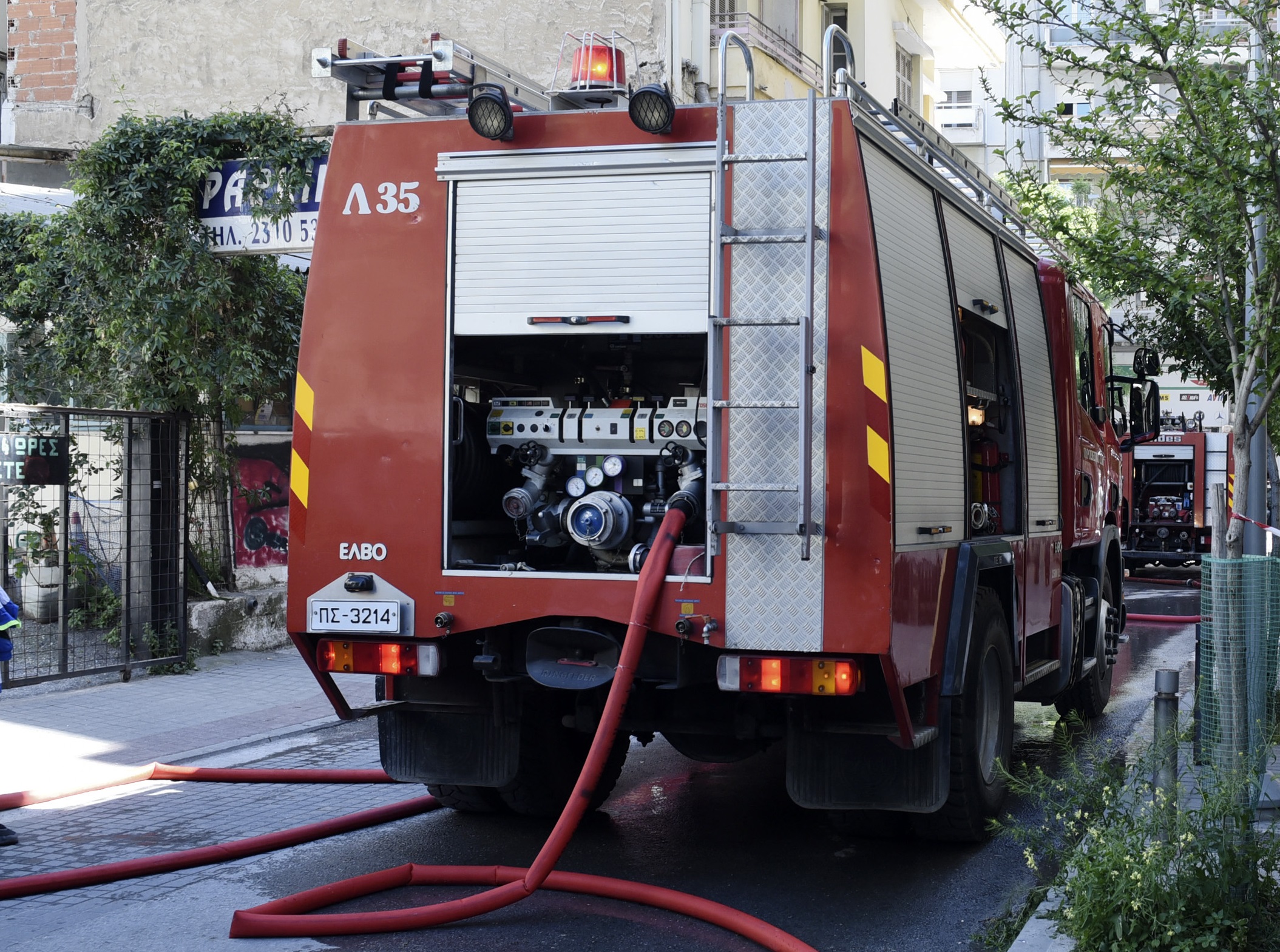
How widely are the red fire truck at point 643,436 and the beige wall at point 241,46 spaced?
12.3 m

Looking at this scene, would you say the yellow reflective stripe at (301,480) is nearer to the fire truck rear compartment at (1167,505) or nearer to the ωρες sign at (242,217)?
the ωρες sign at (242,217)

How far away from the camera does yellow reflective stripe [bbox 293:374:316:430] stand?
5879mm

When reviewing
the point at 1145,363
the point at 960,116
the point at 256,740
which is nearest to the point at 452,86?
the point at 256,740

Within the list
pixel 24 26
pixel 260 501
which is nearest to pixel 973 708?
pixel 260 501

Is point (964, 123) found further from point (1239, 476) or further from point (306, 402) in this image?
point (306, 402)

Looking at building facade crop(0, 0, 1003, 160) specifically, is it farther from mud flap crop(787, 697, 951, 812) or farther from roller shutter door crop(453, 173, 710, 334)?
mud flap crop(787, 697, 951, 812)

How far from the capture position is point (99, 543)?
1247cm

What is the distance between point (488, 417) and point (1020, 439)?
308cm

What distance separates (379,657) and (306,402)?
43.8 inches

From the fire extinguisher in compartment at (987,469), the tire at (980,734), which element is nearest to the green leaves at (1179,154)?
the fire extinguisher in compartment at (987,469)

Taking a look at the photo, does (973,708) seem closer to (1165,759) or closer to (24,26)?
(1165,759)

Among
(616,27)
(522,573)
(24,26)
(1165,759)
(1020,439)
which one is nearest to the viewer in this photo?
(1165,759)

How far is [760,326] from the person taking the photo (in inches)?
208

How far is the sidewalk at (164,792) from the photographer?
17.6 feet
